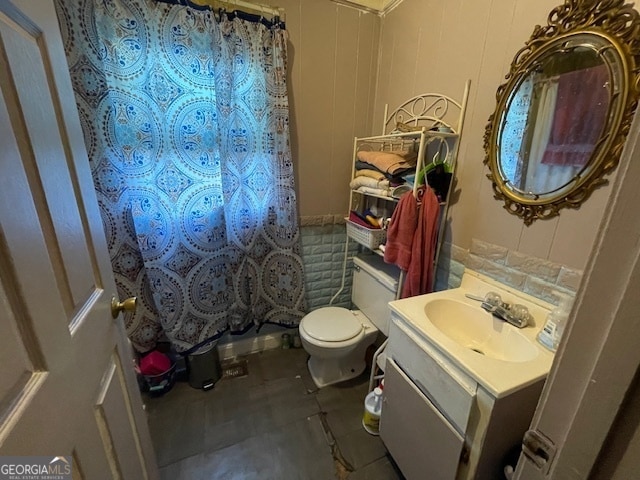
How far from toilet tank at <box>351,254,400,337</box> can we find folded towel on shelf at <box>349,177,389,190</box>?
19.4 inches

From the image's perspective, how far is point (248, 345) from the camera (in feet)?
6.64

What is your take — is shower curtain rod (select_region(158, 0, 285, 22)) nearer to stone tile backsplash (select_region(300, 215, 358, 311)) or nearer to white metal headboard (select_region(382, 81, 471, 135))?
white metal headboard (select_region(382, 81, 471, 135))

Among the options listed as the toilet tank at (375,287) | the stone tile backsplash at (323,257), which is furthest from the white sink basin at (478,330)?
the stone tile backsplash at (323,257)

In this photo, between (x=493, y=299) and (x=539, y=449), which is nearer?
(x=539, y=449)

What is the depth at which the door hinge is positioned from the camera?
39 centimetres

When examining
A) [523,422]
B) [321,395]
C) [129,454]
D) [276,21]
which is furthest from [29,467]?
[276,21]

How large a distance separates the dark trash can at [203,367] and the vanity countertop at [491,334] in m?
1.27

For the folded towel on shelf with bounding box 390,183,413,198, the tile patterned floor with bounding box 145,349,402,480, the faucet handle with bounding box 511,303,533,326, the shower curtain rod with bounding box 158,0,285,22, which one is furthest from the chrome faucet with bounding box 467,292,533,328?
the shower curtain rod with bounding box 158,0,285,22

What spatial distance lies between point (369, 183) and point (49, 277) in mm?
1444

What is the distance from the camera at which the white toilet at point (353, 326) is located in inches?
62.6

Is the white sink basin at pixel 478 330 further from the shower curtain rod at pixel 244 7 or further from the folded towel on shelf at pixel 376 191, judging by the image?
the shower curtain rod at pixel 244 7

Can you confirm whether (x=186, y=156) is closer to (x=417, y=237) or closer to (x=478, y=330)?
(x=417, y=237)

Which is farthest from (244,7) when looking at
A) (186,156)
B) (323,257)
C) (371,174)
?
(323,257)

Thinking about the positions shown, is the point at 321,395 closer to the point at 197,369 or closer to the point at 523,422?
the point at 197,369
